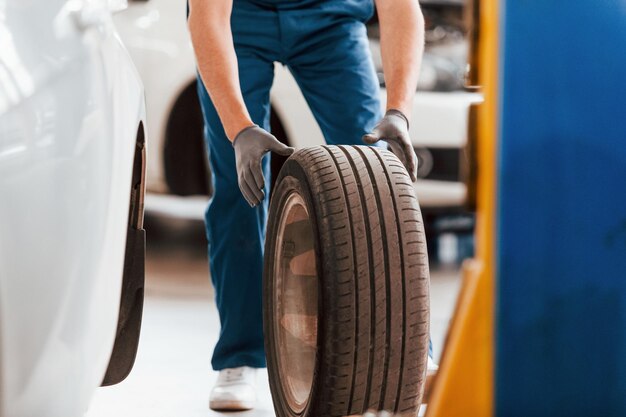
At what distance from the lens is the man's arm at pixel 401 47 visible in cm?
224

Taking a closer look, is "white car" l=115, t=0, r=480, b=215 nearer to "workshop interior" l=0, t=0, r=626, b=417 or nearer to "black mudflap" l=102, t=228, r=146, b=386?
"workshop interior" l=0, t=0, r=626, b=417

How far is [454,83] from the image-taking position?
13.2 ft

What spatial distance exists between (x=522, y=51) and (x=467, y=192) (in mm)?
197

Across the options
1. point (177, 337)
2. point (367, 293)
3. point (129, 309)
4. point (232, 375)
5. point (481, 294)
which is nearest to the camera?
point (481, 294)

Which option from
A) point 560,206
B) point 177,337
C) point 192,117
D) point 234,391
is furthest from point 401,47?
point 192,117

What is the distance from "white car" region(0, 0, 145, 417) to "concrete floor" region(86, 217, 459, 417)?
2.71 ft

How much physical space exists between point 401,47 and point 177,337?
1327 mm

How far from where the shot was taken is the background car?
12.7ft

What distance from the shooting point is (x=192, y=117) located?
4102 millimetres

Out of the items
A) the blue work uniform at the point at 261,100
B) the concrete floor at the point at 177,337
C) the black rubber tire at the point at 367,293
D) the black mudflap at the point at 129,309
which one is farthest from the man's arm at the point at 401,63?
the concrete floor at the point at 177,337

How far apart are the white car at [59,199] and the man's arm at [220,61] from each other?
45 cm

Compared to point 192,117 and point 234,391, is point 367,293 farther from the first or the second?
point 192,117

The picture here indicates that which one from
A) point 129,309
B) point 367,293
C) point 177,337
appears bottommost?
point 177,337

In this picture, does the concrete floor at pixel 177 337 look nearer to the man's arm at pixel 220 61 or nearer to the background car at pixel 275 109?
the background car at pixel 275 109
